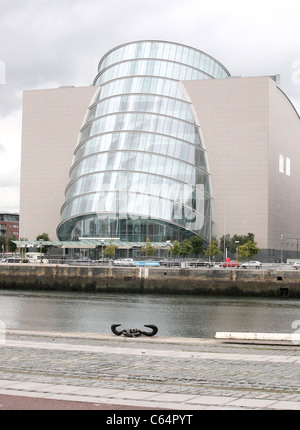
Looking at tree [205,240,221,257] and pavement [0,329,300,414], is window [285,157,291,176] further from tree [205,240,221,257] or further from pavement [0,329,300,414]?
pavement [0,329,300,414]

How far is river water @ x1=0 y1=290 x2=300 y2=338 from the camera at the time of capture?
2419cm

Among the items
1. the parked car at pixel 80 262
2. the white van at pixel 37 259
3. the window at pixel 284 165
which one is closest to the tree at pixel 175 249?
the white van at pixel 37 259

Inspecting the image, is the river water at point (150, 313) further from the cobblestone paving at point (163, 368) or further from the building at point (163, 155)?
the building at point (163, 155)

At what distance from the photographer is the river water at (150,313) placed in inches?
952

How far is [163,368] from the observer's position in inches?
347

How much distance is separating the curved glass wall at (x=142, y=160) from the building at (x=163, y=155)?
126 mm

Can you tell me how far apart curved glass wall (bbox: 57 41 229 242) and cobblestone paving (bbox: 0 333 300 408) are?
181 feet

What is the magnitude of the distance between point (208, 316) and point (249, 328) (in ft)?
14.8

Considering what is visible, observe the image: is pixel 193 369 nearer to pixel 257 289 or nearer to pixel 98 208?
pixel 257 289

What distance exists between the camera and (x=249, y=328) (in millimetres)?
24359

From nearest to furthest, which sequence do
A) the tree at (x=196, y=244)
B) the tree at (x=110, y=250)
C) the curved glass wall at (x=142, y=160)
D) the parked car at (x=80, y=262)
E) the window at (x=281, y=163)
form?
the parked car at (x=80, y=262) < the tree at (x=110, y=250) < the curved glass wall at (x=142, y=160) < the tree at (x=196, y=244) < the window at (x=281, y=163)

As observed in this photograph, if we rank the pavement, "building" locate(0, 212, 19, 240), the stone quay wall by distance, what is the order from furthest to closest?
"building" locate(0, 212, 19, 240)
the stone quay wall
the pavement

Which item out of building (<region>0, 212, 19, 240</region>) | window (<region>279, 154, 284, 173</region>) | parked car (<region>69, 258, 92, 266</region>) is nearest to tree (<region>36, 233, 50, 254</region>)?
parked car (<region>69, 258, 92, 266</region>)

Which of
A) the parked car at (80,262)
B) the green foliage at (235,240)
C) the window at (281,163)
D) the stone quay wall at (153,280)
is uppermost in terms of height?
the window at (281,163)
